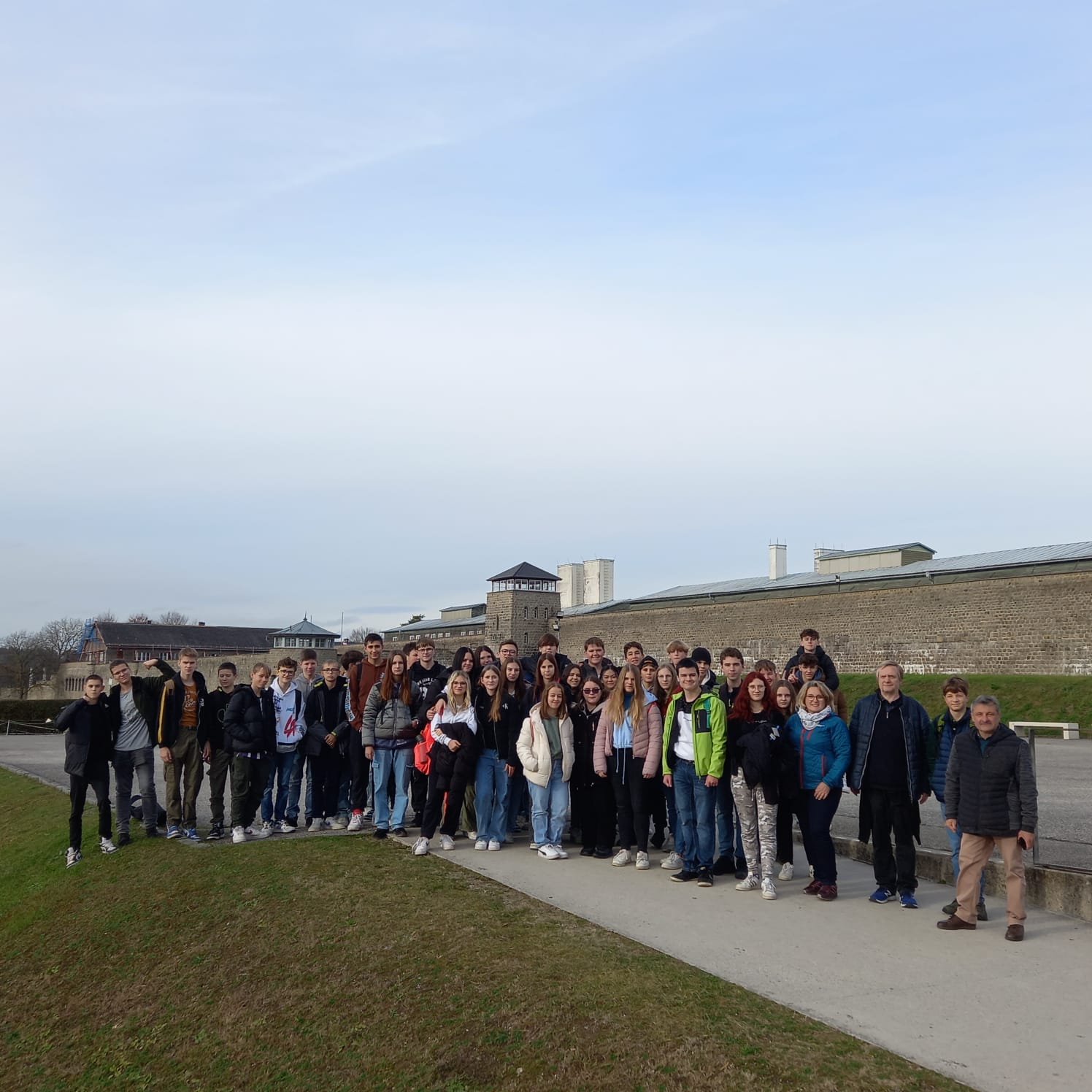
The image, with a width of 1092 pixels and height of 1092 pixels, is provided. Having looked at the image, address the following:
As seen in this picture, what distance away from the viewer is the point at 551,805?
8109 mm

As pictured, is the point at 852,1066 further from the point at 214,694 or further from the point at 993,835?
the point at 214,694

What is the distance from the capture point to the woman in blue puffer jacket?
21.9ft

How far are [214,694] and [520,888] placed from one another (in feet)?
12.5

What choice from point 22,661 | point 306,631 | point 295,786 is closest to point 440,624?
point 306,631

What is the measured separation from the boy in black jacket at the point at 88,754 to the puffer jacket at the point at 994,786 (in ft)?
22.4

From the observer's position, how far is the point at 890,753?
259 inches

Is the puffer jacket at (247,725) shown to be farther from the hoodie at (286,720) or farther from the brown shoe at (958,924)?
the brown shoe at (958,924)

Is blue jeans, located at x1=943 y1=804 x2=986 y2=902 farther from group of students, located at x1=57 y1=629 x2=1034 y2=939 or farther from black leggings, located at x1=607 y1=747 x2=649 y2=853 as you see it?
black leggings, located at x1=607 y1=747 x2=649 y2=853

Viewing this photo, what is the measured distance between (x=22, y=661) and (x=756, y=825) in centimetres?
8220

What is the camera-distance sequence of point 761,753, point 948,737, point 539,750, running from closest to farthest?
point 948,737, point 761,753, point 539,750

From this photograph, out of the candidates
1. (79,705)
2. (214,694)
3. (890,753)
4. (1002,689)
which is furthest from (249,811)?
(1002,689)

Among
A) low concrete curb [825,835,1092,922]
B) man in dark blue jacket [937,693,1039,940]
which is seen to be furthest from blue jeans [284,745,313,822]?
man in dark blue jacket [937,693,1039,940]

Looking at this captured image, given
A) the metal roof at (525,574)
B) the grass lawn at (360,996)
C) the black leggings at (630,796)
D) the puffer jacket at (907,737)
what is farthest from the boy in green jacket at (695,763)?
the metal roof at (525,574)

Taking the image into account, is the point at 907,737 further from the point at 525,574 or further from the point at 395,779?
the point at 525,574
